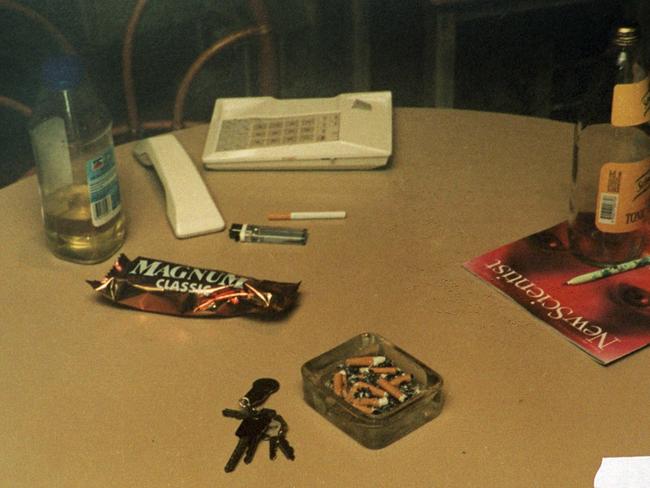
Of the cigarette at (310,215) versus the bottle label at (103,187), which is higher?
the bottle label at (103,187)

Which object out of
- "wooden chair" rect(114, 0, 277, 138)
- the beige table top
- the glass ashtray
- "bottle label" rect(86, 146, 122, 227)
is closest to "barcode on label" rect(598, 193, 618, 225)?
the beige table top

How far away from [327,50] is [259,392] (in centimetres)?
165

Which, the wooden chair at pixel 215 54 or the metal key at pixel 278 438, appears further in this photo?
the wooden chair at pixel 215 54

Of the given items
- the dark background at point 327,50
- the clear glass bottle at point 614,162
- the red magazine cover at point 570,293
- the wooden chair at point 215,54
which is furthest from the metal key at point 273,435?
the dark background at point 327,50

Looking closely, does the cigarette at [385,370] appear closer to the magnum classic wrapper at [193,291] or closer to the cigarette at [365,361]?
the cigarette at [365,361]

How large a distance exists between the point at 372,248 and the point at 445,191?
0.55 ft

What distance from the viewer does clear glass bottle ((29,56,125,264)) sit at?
95 cm

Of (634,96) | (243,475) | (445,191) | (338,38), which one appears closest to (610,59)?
(634,96)

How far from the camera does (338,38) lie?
2.28m

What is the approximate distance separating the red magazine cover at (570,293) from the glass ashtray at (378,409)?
0.16 metres

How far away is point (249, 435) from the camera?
709 millimetres

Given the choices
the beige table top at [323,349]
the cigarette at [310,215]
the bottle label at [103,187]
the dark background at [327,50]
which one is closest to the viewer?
the beige table top at [323,349]

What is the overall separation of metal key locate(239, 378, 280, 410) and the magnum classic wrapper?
100mm

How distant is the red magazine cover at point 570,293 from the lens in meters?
0.81
